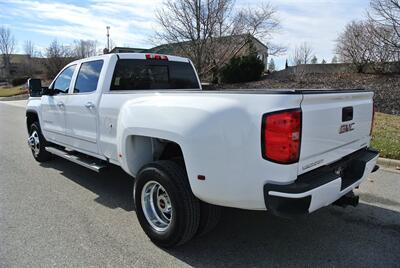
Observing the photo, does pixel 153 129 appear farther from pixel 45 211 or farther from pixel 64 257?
pixel 45 211

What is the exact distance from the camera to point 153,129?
3447 millimetres

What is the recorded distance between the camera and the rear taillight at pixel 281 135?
2649 mm

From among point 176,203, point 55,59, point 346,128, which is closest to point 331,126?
point 346,128

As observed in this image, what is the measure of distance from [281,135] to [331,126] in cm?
68

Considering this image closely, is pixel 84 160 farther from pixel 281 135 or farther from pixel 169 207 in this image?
pixel 281 135

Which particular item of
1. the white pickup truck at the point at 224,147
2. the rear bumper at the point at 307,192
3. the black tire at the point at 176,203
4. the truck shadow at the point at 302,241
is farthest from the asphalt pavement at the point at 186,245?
the rear bumper at the point at 307,192

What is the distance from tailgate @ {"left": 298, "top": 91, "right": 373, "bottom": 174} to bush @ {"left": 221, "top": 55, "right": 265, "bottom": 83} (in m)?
20.6

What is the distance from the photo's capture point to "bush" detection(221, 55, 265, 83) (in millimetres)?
24047

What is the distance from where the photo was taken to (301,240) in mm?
3660

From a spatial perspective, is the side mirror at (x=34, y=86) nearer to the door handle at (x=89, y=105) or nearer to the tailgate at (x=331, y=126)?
the door handle at (x=89, y=105)

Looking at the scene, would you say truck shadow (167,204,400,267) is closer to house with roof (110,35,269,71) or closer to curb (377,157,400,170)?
curb (377,157,400,170)

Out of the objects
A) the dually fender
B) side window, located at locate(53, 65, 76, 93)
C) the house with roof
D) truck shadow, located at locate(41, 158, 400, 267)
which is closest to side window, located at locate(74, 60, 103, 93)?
side window, located at locate(53, 65, 76, 93)

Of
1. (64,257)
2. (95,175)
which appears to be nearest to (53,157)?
(95,175)

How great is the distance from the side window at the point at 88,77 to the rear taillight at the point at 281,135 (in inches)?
113
